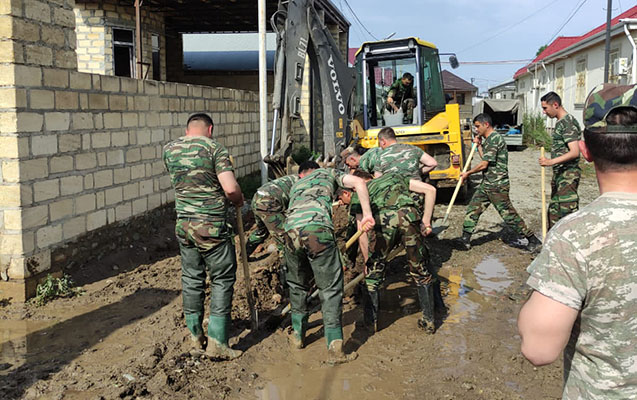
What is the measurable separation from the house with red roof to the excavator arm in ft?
31.6

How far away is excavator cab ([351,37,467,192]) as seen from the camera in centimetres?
934

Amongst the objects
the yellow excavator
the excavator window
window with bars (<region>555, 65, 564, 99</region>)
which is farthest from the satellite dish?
window with bars (<region>555, 65, 564, 99</region>)

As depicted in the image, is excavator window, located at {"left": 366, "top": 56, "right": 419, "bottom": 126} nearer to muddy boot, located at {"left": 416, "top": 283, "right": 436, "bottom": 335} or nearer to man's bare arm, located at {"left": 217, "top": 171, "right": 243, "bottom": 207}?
muddy boot, located at {"left": 416, "top": 283, "right": 436, "bottom": 335}

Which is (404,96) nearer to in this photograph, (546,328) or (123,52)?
(123,52)

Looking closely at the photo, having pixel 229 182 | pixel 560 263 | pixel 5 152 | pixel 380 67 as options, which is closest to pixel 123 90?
pixel 5 152

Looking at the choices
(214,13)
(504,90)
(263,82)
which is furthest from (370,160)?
(504,90)

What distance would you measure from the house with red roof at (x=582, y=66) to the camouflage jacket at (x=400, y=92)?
799 cm

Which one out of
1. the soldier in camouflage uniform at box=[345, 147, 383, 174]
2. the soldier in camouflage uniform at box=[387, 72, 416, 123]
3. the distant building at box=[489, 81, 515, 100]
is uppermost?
the distant building at box=[489, 81, 515, 100]

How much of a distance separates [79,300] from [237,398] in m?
2.44

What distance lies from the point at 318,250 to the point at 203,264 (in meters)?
0.93

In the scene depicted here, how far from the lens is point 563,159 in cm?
614

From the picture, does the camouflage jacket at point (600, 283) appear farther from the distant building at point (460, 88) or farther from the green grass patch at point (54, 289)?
the distant building at point (460, 88)

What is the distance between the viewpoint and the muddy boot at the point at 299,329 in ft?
14.0

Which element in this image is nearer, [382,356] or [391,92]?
[382,356]
